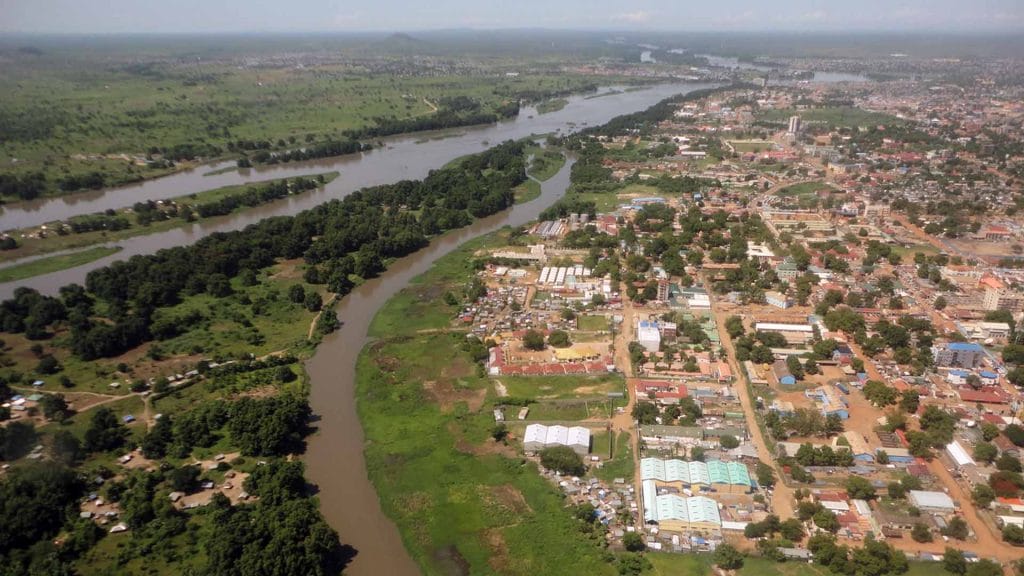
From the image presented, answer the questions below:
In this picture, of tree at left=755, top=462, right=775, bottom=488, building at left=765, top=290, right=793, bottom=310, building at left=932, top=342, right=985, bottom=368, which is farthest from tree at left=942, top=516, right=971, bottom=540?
building at left=765, top=290, right=793, bottom=310

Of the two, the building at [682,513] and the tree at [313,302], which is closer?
the building at [682,513]

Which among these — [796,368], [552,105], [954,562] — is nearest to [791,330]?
[796,368]

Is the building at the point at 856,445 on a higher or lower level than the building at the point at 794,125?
lower

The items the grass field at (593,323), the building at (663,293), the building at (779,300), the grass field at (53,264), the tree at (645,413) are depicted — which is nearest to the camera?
the tree at (645,413)

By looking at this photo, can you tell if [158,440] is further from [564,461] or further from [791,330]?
[791,330]

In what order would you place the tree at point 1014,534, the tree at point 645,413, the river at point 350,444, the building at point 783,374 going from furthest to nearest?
the building at point 783,374
the tree at point 645,413
the river at point 350,444
the tree at point 1014,534

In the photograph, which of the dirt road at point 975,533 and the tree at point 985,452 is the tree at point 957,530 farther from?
the tree at point 985,452

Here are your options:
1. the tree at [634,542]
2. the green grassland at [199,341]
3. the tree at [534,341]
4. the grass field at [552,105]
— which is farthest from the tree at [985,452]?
the grass field at [552,105]

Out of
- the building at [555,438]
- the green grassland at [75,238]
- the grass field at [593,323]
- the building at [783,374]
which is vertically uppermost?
the green grassland at [75,238]

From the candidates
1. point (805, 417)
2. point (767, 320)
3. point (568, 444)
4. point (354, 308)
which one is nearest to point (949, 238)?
point (767, 320)
